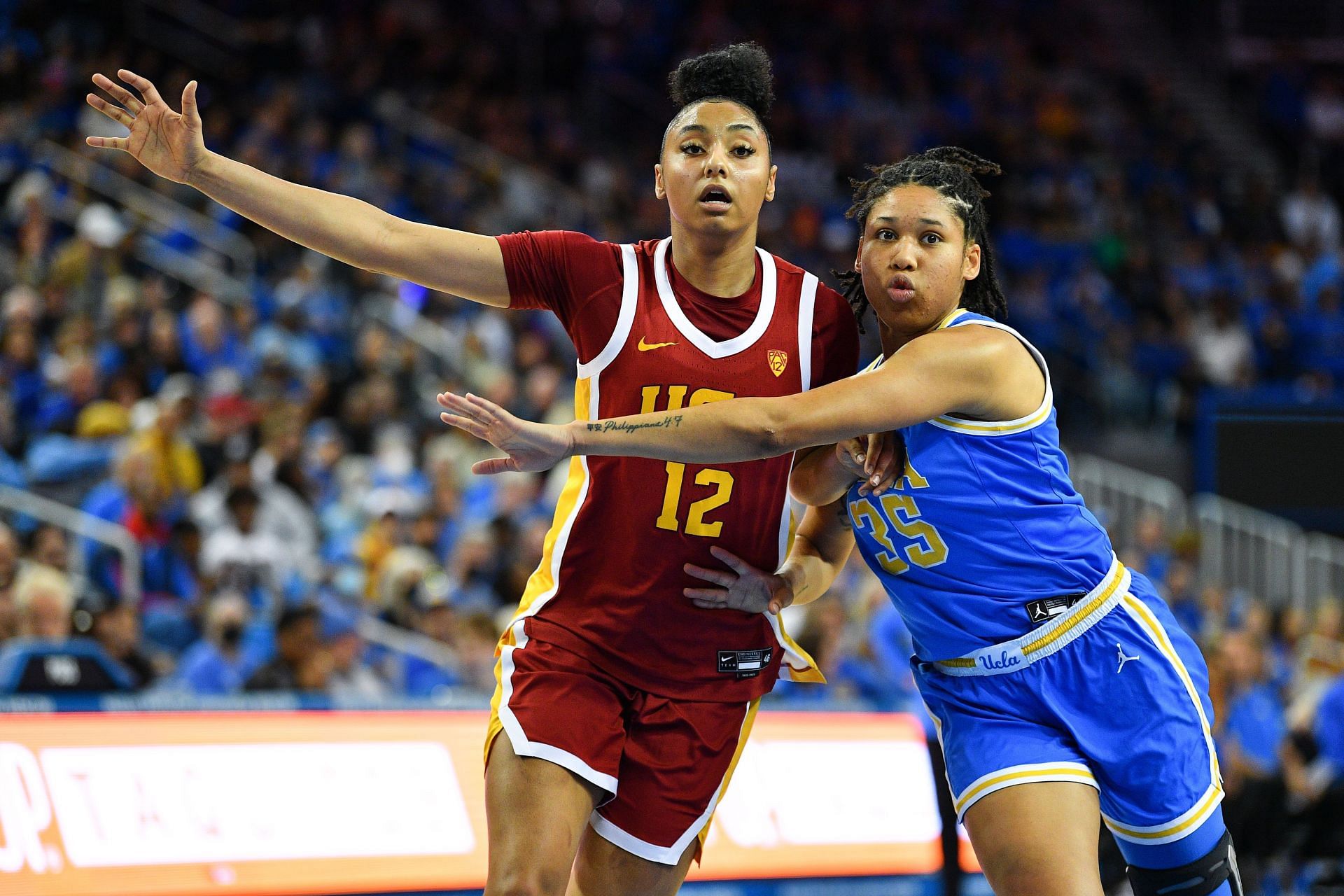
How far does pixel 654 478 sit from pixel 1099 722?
1278 millimetres

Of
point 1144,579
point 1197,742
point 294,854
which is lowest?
point 294,854

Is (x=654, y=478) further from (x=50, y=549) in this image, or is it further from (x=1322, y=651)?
(x=1322, y=651)

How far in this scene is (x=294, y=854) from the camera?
6.00 meters

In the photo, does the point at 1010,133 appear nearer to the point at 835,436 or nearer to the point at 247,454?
the point at 247,454

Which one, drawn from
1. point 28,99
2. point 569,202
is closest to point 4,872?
point 28,99

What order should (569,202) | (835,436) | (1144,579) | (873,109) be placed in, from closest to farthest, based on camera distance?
(835,436) < (1144,579) < (569,202) < (873,109)

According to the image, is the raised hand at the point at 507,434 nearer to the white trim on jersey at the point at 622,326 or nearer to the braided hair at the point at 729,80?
the white trim on jersey at the point at 622,326

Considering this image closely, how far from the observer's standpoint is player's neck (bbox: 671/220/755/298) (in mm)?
4127

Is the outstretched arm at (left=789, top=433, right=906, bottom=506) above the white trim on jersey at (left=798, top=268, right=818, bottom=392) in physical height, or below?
below

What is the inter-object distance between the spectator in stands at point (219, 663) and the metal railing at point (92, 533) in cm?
75

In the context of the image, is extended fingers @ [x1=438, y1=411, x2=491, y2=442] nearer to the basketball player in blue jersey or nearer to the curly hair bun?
the basketball player in blue jersey

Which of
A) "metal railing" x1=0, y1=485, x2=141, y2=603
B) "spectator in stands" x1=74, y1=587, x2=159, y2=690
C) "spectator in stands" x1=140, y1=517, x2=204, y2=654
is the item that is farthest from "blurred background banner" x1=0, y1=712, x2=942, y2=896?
"metal railing" x1=0, y1=485, x2=141, y2=603

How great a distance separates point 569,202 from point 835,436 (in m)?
11.5

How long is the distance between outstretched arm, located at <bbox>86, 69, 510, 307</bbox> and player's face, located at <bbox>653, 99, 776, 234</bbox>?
63cm
